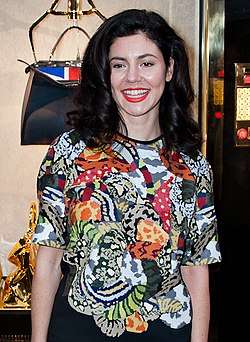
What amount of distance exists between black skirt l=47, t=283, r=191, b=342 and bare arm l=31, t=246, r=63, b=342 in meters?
0.02

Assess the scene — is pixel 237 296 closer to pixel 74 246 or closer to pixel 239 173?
pixel 239 173

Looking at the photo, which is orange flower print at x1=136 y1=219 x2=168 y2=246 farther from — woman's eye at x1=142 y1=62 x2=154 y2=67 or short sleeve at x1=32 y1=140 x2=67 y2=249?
woman's eye at x1=142 y1=62 x2=154 y2=67

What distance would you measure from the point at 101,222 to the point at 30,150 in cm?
142

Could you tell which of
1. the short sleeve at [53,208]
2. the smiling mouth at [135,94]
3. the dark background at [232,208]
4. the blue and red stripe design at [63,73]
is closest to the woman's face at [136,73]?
the smiling mouth at [135,94]

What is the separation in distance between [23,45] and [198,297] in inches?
61.0

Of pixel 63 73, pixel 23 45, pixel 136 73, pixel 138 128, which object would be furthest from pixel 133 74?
pixel 23 45

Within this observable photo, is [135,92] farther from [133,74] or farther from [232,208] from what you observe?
[232,208]

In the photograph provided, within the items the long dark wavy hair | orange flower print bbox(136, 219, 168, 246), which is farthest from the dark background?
orange flower print bbox(136, 219, 168, 246)

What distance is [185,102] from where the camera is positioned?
164 centimetres

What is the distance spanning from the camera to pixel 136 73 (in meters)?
1.45

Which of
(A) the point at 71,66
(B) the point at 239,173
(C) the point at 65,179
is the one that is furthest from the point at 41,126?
(C) the point at 65,179

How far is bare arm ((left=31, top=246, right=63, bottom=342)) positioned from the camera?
1.46 metres

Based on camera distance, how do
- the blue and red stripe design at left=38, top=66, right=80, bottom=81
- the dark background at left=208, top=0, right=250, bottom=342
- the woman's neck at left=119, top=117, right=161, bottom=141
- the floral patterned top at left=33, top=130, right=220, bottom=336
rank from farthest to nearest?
the dark background at left=208, top=0, right=250, bottom=342, the blue and red stripe design at left=38, top=66, right=80, bottom=81, the woman's neck at left=119, top=117, right=161, bottom=141, the floral patterned top at left=33, top=130, right=220, bottom=336

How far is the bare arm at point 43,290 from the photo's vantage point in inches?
57.3
